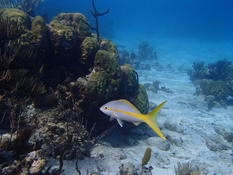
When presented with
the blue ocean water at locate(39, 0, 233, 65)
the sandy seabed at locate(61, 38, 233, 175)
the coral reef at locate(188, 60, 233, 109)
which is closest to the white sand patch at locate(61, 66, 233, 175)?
the sandy seabed at locate(61, 38, 233, 175)

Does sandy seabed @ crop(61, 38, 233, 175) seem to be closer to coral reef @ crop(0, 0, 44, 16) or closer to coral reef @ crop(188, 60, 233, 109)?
coral reef @ crop(188, 60, 233, 109)

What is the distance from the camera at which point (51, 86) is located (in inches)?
216

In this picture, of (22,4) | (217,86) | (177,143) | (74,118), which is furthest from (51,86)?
(217,86)

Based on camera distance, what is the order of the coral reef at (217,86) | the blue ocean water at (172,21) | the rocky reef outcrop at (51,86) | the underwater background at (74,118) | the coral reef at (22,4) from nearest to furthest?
the underwater background at (74,118) < the rocky reef outcrop at (51,86) < the coral reef at (22,4) < the coral reef at (217,86) < the blue ocean water at (172,21)

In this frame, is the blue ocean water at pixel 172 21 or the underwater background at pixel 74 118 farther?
the blue ocean water at pixel 172 21

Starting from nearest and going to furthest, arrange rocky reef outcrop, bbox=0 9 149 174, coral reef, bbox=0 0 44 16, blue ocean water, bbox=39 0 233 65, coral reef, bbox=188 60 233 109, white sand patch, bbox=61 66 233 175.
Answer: rocky reef outcrop, bbox=0 9 149 174 < white sand patch, bbox=61 66 233 175 < coral reef, bbox=0 0 44 16 < coral reef, bbox=188 60 233 109 < blue ocean water, bbox=39 0 233 65

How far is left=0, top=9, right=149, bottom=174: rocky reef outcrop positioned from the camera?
4039 mm

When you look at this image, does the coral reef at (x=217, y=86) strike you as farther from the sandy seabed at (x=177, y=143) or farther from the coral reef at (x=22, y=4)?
the coral reef at (x=22, y=4)

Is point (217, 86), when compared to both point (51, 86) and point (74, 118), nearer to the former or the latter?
point (74, 118)

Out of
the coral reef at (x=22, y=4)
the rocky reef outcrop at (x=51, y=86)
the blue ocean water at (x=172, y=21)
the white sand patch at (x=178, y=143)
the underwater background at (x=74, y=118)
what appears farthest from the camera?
the blue ocean water at (x=172, y=21)

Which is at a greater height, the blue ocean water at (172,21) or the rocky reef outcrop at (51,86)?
the blue ocean water at (172,21)

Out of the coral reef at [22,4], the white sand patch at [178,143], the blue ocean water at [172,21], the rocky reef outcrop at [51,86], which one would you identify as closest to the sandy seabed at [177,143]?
the white sand patch at [178,143]

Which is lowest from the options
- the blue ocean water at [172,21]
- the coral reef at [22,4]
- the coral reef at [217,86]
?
the coral reef at [217,86]

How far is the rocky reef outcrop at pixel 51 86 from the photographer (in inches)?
159
